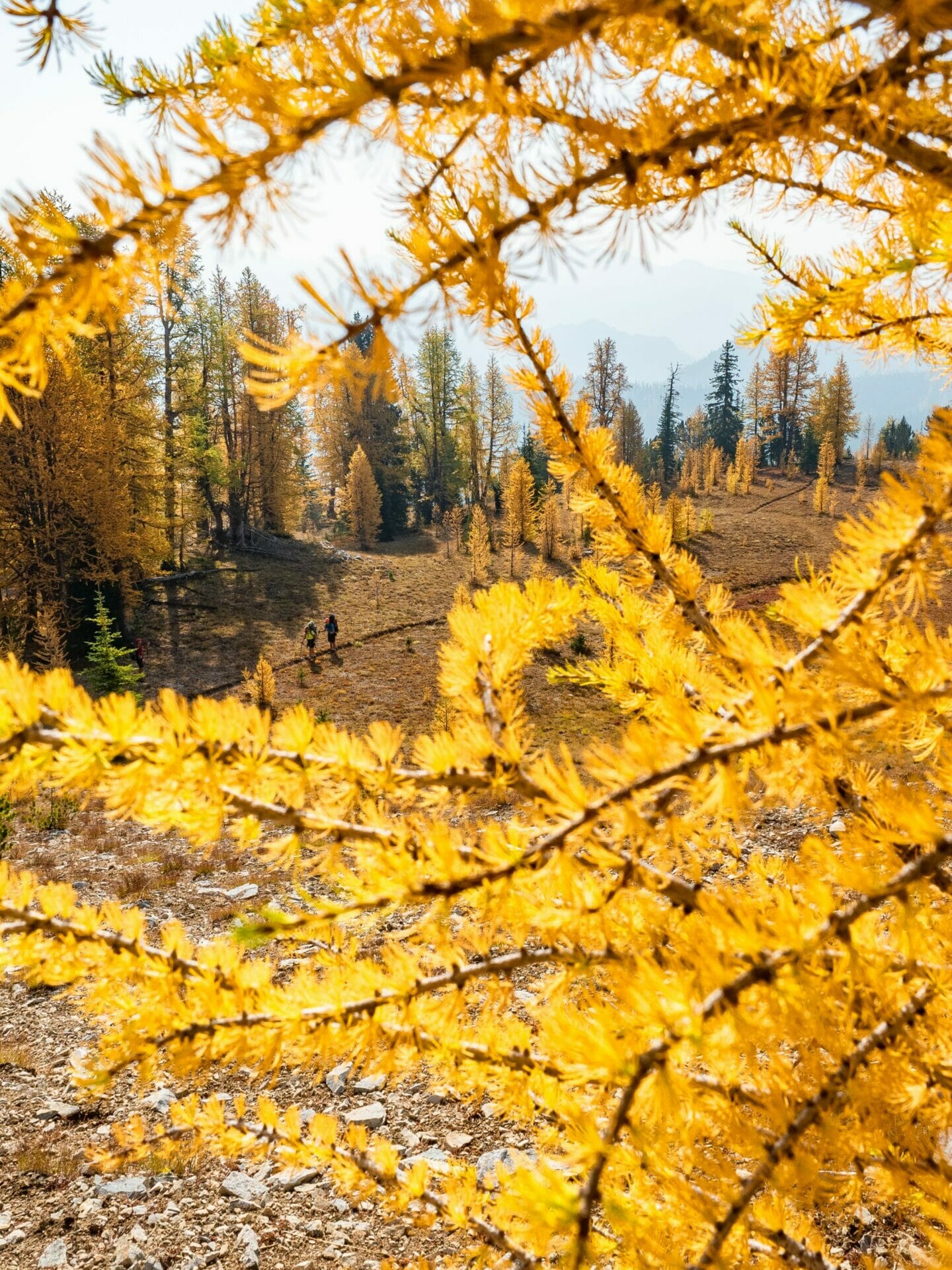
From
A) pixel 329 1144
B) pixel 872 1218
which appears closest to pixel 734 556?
pixel 872 1218

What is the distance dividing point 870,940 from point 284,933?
1.08 metres

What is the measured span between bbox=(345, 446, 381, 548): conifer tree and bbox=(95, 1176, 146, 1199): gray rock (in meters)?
33.2

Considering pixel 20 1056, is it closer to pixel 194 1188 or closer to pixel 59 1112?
pixel 59 1112

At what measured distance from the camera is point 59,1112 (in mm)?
4402

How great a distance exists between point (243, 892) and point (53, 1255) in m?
4.31

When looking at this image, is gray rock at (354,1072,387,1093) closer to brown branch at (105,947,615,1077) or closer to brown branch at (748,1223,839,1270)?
brown branch at (748,1223,839,1270)

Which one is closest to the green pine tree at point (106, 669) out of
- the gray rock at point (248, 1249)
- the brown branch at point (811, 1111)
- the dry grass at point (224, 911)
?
the dry grass at point (224, 911)

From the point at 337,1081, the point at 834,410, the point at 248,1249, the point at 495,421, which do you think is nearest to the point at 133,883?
the point at 337,1081

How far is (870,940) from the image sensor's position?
4.10 feet

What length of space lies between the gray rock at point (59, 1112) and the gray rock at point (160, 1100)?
0.42m

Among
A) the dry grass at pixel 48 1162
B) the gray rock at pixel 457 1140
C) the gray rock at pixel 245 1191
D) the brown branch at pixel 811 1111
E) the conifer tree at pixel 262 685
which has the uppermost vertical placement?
the brown branch at pixel 811 1111

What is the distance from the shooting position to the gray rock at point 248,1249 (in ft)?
11.3

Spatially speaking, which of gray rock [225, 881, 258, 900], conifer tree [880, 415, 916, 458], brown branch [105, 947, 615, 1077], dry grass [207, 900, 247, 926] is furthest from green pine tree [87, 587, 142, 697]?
conifer tree [880, 415, 916, 458]

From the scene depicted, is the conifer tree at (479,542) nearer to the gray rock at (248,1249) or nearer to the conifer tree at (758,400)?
the gray rock at (248,1249)
